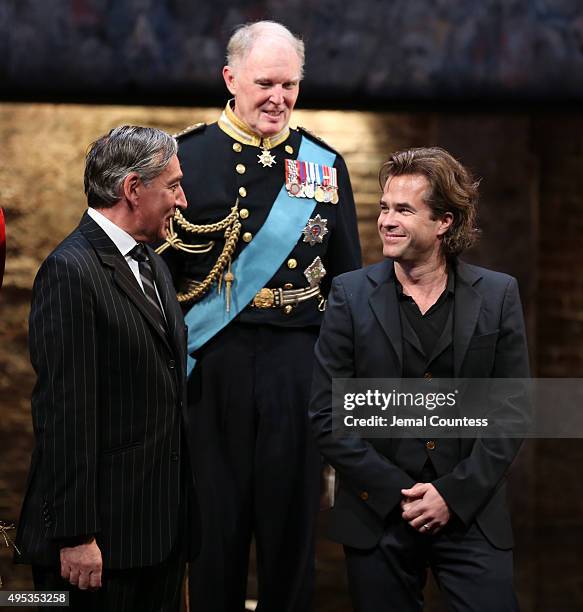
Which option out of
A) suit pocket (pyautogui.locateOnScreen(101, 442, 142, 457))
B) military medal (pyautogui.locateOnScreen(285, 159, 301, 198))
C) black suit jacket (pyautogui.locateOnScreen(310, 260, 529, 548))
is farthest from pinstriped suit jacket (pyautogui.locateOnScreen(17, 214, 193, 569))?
military medal (pyautogui.locateOnScreen(285, 159, 301, 198))

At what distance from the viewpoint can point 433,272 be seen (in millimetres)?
2830

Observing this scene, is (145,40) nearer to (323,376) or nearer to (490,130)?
(490,130)

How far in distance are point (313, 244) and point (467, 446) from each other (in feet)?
2.91

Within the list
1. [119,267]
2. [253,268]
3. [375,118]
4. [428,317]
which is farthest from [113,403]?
[375,118]

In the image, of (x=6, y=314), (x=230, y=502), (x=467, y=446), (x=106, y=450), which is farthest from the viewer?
(x=6, y=314)

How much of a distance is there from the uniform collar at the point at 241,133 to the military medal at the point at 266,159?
2cm

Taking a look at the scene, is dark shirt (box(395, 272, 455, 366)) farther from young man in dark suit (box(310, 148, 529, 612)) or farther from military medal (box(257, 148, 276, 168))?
military medal (box(257, 148, 276, 168))

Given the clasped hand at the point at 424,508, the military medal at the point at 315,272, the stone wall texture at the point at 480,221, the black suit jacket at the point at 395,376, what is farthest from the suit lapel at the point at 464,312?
the stone wall texture at the point at 480,221

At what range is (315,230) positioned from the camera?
11.2 feet

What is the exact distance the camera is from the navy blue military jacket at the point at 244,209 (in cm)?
334

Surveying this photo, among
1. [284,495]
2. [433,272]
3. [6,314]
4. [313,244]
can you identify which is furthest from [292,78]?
[6,314]

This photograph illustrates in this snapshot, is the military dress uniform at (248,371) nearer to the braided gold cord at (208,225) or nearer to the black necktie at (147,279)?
the braided gold cord at (208,225)

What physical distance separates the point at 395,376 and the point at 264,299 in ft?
2.23

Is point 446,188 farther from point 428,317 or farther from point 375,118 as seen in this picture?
point 375,118
